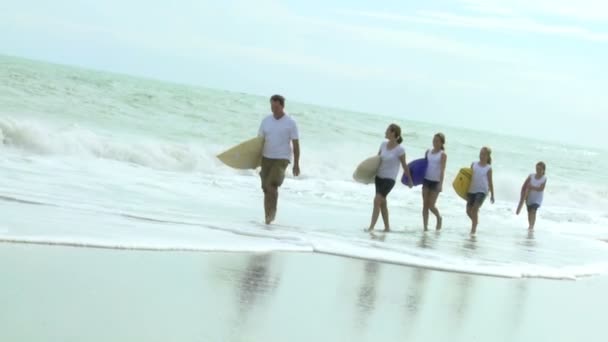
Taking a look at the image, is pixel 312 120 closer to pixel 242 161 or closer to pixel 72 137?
pixel 72 137

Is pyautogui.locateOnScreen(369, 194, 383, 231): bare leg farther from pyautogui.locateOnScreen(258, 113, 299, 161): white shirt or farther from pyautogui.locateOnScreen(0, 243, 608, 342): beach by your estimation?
pyautogui.locateOnScreen(0, 243, 608, 342): beach

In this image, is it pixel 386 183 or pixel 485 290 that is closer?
pixel 485 290

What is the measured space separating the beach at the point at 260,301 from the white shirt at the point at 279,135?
328 centimetres

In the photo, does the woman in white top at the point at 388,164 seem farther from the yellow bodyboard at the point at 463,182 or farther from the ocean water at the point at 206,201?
the yellow bodyboard at the point at 463,182

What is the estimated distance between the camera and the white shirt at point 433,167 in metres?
16.1

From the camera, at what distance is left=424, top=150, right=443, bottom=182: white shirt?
1606cm

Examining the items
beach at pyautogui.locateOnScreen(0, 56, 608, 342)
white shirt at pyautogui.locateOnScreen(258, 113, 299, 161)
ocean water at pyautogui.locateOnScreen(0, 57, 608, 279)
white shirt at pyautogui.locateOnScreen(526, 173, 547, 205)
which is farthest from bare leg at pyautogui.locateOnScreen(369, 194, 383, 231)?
white shirt at pyautogui.locateOnScreen(526, 173, 547, 205)

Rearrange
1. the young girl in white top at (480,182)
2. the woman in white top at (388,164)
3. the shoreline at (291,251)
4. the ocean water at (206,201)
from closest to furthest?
the shoreline at (291,251) → the ocean water at (206,201) → the woman in white top at (388,164) → the young girl in white top at (480,182)

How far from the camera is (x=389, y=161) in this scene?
14.6 metres

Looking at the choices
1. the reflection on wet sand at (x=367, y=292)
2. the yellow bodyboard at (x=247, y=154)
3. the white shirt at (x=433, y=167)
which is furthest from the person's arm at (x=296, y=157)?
the white shirt at (x=433, y=167)

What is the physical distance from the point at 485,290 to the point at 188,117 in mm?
28084

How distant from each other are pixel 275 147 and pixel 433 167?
366 centimetres

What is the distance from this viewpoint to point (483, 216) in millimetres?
21688

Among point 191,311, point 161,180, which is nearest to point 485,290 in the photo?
point 191,311
